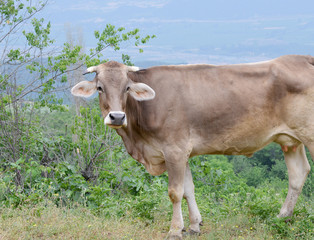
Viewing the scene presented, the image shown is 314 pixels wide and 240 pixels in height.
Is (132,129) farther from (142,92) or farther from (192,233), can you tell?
(192,233)

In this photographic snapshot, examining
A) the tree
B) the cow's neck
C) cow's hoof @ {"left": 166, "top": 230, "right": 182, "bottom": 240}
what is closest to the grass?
cow's hoof @ {"left": 166, "top": 230, "right": 182, "bottom": 240}

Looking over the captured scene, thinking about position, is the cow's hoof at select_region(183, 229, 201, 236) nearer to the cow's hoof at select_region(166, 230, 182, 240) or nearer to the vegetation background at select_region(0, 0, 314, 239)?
the vegetation background at select_region(0, 0, 314, 239)

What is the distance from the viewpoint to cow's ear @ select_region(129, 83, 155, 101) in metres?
6.13

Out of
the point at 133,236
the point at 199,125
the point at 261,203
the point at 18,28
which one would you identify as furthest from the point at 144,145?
the point at 18,28

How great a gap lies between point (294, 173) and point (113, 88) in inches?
120

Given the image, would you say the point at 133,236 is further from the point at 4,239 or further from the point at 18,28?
the point at 18,28

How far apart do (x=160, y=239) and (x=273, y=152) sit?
4336 cm

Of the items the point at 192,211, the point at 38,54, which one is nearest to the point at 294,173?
the point at 192,211

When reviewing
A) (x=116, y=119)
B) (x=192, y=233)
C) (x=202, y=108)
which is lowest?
(x=192, y=233)

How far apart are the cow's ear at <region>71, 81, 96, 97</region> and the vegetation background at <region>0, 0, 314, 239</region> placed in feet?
5.34

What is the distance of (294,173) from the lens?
23.2 ft

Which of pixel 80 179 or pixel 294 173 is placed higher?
pixel 294 173

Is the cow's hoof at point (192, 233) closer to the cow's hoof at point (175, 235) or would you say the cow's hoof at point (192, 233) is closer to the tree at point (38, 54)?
the cow's hoof at point (175, 235)

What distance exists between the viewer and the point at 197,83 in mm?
6523
